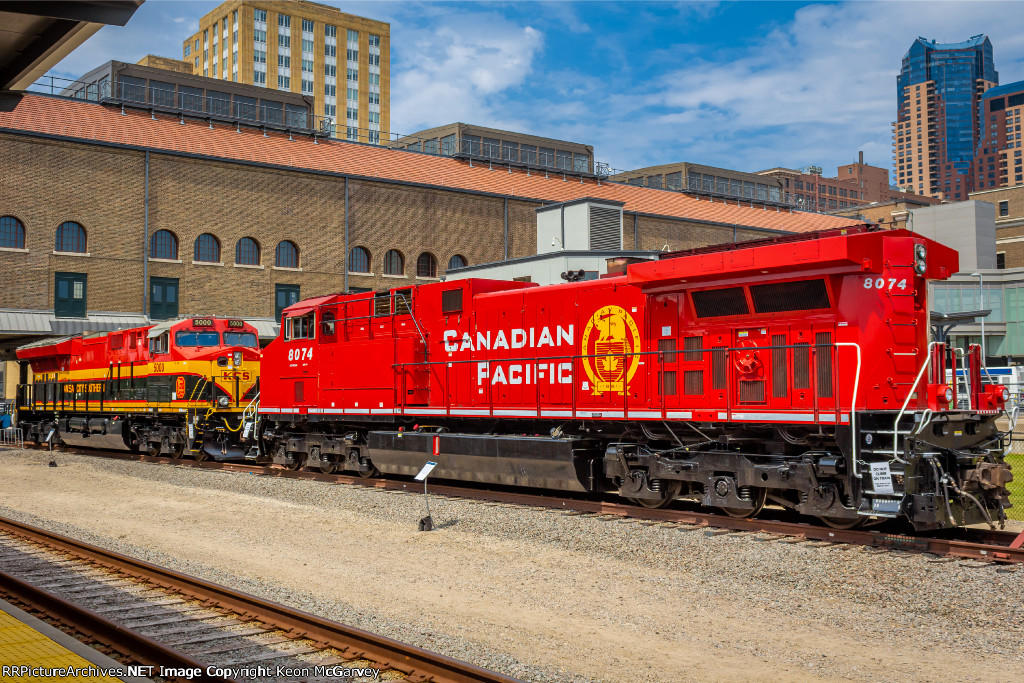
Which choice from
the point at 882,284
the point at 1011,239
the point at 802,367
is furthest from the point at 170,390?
the point at 1011,239

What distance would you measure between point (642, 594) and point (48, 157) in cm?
3681

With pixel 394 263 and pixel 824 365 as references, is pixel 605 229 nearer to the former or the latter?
pixel 394 263

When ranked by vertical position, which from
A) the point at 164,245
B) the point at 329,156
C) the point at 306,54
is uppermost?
the point at 306,54

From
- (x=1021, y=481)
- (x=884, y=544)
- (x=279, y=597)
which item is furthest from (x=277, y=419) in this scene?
(x=1021, y=481)

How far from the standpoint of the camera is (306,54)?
421ft

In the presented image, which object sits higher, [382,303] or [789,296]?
[382,303]

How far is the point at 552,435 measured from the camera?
582 inches

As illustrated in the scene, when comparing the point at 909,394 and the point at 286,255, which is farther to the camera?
the point at 286,255

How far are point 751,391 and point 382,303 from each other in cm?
852

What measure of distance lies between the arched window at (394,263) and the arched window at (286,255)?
4.72 meters

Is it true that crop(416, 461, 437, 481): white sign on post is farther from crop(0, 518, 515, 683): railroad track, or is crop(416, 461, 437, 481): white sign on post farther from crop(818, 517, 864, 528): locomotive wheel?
crop(818, 517, 864, 528): locomotive wheel

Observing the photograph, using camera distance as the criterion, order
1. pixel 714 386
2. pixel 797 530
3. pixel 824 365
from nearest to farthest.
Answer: pixel 797 530, pixel 824 365, pixel 714 386

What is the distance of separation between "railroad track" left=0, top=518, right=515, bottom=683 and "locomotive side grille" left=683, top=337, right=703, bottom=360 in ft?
24.5

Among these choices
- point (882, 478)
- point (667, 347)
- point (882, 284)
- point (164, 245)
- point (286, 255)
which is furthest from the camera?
point (286, 255)
